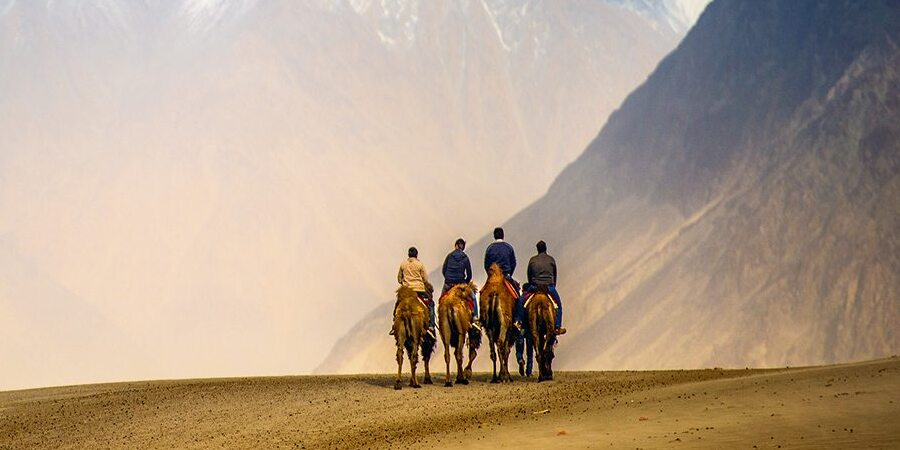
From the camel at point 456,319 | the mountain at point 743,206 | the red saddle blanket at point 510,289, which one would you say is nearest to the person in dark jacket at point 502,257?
the red saddle blanket at point 510,289

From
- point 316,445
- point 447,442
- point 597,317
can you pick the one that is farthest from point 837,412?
point 597,317

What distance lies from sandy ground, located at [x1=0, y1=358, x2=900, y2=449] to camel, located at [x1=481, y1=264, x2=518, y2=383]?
75cm

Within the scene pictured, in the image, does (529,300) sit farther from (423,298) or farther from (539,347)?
(423,298)

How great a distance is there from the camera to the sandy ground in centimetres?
2089

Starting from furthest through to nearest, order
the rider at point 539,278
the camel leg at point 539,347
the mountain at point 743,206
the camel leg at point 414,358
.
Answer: the mountain at point 743,206, the rider at point 539,278, the camel leg at point 539,347, the camel leg at point 414,358

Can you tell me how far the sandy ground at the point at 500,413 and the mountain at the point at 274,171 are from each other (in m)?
125

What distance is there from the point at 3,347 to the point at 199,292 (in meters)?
21.6

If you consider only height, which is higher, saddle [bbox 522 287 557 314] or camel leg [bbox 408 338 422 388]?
saddle [bbox 522 287 557 314]

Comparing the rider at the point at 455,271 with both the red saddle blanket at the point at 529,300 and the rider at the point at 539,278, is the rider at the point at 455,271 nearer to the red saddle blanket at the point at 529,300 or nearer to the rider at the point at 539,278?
the rider at the point at 539,278

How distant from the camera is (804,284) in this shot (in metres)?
90.6

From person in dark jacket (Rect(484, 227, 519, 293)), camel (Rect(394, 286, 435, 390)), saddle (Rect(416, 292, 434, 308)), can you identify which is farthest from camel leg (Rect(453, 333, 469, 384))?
person in dark jacket (Rect(484, 227, 519, 293))

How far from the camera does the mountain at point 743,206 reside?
291 ft

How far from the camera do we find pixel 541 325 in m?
31.7

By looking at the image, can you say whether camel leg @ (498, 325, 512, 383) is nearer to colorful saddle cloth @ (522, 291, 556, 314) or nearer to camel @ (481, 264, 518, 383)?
camel @ (481, 264, 518, 383)
